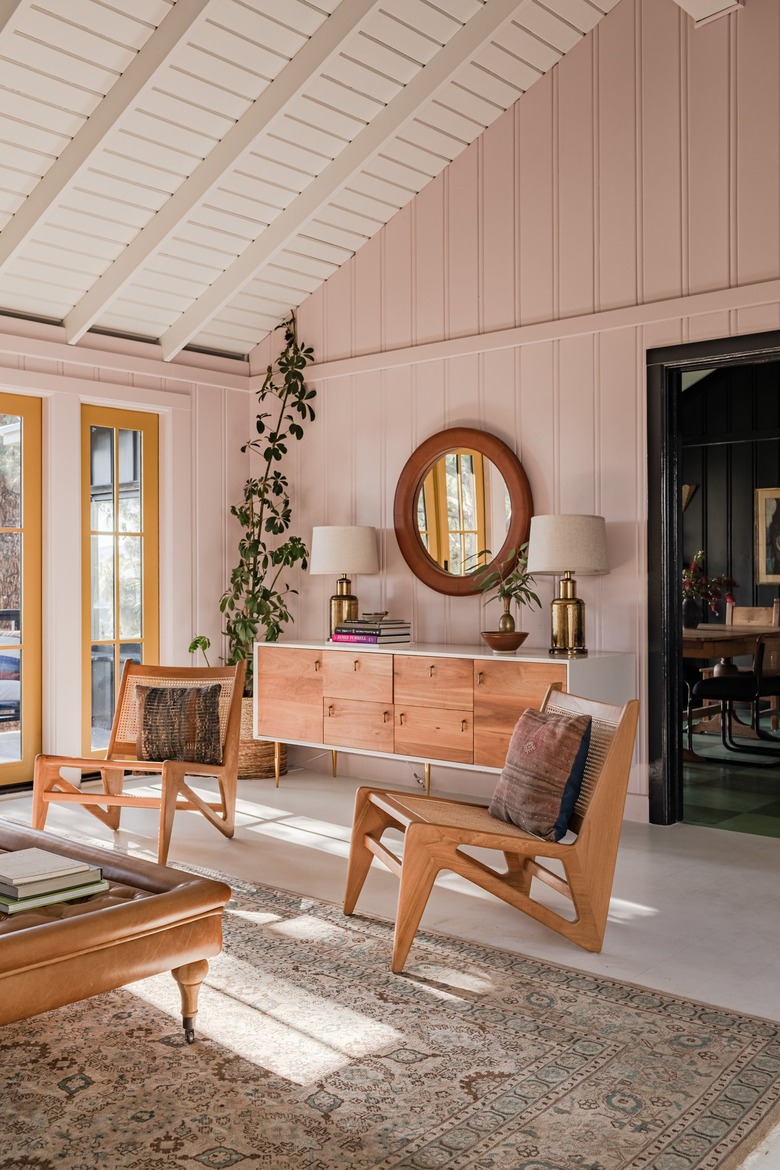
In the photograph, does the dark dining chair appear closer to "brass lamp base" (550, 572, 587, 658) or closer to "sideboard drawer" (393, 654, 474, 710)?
"brass lamp base" (550, 572, 587, 658)

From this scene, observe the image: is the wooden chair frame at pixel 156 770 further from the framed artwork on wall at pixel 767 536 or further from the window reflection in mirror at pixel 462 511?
the framed artwork on wall at pixel 767 536

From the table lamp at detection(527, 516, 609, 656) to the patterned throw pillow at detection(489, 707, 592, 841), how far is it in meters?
1.44

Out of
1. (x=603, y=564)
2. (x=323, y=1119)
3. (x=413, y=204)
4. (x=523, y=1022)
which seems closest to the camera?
(x=323, y=1119)

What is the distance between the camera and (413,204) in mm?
5832

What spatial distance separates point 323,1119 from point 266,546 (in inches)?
186

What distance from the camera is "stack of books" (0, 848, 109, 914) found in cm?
246

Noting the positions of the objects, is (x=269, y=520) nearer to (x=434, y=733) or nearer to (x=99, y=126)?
(x=434, y=733)

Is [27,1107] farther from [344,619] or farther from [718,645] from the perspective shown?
[718,645]

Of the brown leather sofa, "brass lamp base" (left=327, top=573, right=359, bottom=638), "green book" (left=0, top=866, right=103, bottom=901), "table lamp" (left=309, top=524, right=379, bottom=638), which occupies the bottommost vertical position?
the brown leather sofa

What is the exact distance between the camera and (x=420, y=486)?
228 inches

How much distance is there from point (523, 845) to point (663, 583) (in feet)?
6.94

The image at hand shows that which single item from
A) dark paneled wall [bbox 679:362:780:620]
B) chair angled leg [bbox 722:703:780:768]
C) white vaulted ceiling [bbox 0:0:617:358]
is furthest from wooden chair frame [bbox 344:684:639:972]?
dark paneled wall [bbox 679:362:780:620]

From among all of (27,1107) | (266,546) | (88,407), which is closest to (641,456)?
(266,546)

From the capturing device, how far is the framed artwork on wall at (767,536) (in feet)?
27.3
